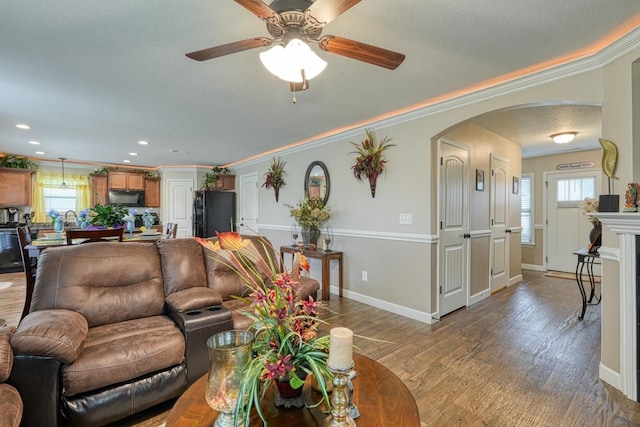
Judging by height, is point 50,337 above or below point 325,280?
above

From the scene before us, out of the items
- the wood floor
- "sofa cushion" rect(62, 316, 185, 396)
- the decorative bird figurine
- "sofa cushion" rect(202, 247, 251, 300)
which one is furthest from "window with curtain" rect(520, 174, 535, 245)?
"sofa cushion" rect(62, 316, 185, 396)

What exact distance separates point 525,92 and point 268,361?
3.00m

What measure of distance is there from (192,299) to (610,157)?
10.5 feet

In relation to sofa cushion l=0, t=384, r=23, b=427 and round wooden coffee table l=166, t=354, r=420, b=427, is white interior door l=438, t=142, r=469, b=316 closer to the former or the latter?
round wooden coffee table l=166, t=354, r=420, b=427

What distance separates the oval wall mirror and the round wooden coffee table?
136 inches

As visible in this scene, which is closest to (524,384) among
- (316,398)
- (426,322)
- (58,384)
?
(426,322)

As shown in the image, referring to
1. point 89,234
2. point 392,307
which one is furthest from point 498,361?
point 89,234

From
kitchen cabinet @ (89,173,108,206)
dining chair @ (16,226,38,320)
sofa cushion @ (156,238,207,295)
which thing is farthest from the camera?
kitchen cabinet @ (89,173,108,206)

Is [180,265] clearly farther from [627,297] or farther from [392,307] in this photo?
[627,297]

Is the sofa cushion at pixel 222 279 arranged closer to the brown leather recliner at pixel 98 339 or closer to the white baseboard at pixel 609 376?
the brown leather recliner at pixel 98 339

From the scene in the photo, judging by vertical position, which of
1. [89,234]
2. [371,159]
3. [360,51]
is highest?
[360,51]

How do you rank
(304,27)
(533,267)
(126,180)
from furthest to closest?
(126,180) < (533,267) < (304,27)

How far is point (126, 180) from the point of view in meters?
7.29

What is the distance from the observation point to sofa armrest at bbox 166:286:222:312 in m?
2.09
